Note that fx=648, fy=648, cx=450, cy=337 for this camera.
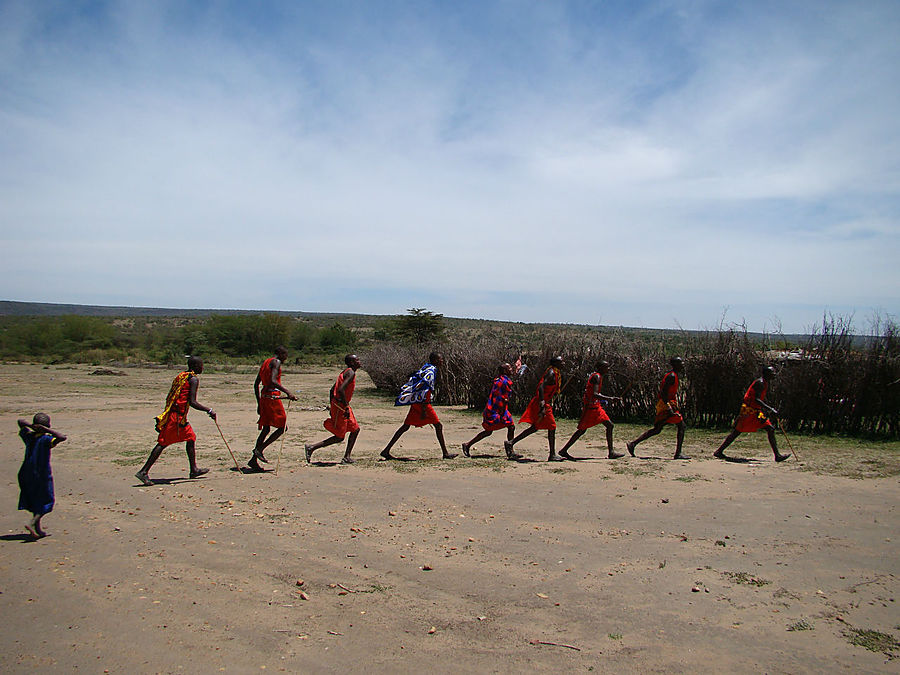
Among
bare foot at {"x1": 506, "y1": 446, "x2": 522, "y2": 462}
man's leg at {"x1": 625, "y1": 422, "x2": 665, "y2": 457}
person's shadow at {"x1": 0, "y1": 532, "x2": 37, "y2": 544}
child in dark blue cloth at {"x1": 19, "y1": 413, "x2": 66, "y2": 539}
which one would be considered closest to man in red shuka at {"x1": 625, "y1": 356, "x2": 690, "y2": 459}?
man's leg at {"x1": 625, "y1": 422, "x2": 665, "y2": 457}

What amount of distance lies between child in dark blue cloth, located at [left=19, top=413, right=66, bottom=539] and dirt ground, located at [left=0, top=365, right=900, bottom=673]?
10.8 inches

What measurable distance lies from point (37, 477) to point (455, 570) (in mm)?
4044

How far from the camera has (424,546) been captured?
6125 millimetres

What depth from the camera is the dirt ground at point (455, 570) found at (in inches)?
162

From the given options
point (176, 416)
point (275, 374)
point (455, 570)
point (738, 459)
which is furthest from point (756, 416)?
point (176, 416)

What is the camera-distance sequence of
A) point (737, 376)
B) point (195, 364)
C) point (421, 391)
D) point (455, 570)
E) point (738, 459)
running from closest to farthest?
point (455, 570) < point (195, 364) < point (421, 391) < point (738, 459) < point (737, 376)

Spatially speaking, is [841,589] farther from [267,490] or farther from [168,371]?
[168,371]

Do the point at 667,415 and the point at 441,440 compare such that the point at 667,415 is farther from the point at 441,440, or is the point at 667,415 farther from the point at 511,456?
the point at 441,440

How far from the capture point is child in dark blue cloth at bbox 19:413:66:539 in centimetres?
611

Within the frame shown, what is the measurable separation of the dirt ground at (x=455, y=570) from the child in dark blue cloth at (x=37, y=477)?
0.90 feet

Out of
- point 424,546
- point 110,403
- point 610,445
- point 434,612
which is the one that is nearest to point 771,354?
point 610,445

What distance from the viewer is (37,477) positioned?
6125 millimetres

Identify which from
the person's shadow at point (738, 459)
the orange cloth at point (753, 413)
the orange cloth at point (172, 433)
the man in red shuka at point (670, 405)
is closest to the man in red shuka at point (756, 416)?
the orange cloth at point (753, 413)

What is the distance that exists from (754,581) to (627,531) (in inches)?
58.9
